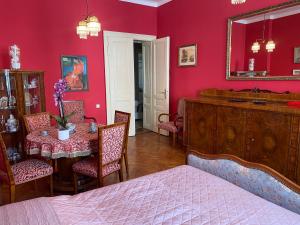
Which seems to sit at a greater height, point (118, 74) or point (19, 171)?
point (118, 74)

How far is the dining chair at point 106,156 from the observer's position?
2.63m

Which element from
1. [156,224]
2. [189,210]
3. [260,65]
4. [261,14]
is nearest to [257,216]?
[189,210]

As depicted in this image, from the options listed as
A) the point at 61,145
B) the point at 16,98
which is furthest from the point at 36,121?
the point at 61,145

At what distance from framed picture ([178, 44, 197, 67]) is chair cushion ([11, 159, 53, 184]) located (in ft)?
11.4

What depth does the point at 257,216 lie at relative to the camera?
4.29ft

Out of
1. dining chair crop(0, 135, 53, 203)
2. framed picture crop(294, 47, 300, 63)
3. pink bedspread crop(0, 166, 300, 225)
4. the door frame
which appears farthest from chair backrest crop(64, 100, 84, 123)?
framed picture crop(294, 47, 300, 63)

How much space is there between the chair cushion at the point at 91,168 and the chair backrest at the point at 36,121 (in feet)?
3.46

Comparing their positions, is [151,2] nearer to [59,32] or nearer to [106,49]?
[106,49]

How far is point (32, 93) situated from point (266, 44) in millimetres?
4023

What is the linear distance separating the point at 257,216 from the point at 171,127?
3.50 m

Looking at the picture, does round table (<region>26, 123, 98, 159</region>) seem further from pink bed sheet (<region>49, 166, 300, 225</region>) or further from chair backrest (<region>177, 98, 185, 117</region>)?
chair backrest (<region>177, 98, 185, 117</region>)

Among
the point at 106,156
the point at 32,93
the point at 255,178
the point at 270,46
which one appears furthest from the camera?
the point at 32,93

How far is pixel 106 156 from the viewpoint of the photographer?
107 inches

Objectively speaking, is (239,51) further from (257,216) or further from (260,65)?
(257,216)
